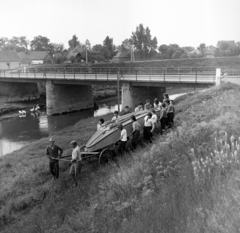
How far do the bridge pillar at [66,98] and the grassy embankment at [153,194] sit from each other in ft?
90.7

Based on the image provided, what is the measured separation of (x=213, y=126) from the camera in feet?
27.7

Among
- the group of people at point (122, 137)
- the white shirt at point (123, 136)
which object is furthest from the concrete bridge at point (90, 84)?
the white shirt at point (123, 136)

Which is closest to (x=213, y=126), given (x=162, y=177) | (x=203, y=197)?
(x=162, y=177)

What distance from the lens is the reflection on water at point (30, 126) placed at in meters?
25.0

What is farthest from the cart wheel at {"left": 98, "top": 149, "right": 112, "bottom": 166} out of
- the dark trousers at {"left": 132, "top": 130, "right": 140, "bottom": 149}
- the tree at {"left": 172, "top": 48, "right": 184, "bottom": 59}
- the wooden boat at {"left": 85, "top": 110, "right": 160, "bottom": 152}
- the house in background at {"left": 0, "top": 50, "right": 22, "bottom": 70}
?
the tree at {"left": 172, "top": 48, "right": 184, "bottom": 59}

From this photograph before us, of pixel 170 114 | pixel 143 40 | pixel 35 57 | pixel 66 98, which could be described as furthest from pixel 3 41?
pixel 170 114

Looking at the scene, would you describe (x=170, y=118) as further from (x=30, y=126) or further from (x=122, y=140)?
(x=30, y=126)

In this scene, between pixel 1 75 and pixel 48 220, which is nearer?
pixel 48 220

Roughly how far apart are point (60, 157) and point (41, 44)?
10664 cm

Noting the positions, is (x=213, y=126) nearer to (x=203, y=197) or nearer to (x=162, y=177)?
(x=162, y=177)

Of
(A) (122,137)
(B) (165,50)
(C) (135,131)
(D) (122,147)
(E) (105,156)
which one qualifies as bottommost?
(E) (105,156)

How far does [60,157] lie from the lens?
1065 centimetres

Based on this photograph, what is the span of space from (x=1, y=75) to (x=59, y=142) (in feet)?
115

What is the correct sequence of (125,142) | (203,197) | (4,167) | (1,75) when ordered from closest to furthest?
(203,197), (125,142), (4,167), (1,75)
